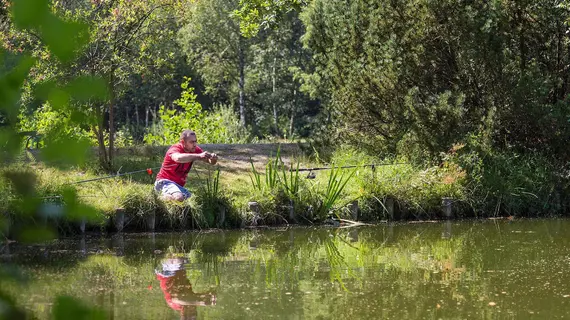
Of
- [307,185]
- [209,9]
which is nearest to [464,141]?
[307,185]

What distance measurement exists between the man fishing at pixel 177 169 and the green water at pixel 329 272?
0.57m

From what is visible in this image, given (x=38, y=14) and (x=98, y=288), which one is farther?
(x=98, y=288)

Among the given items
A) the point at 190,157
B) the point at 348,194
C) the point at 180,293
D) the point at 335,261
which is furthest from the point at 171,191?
the point at 180,293

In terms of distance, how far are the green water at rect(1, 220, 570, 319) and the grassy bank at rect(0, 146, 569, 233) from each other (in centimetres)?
32

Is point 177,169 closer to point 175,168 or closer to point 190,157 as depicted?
point 175,168

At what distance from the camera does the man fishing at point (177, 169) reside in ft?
33.3

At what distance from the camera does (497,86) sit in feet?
39.7

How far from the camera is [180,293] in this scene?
22.0 ft

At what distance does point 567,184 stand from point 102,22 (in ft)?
23.9

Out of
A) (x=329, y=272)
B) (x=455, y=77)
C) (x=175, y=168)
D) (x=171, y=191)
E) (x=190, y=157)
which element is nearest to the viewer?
(x=329, y=272)

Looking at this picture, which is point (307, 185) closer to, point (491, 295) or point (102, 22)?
point (102, 22)

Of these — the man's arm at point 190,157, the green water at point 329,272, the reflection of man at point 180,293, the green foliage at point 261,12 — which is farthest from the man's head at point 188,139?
the green foliage at point 261,12

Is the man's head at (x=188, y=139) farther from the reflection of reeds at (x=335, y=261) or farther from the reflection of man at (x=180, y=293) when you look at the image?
the reflection of man at (x=180, y=293)

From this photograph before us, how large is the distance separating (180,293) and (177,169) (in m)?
3.86
